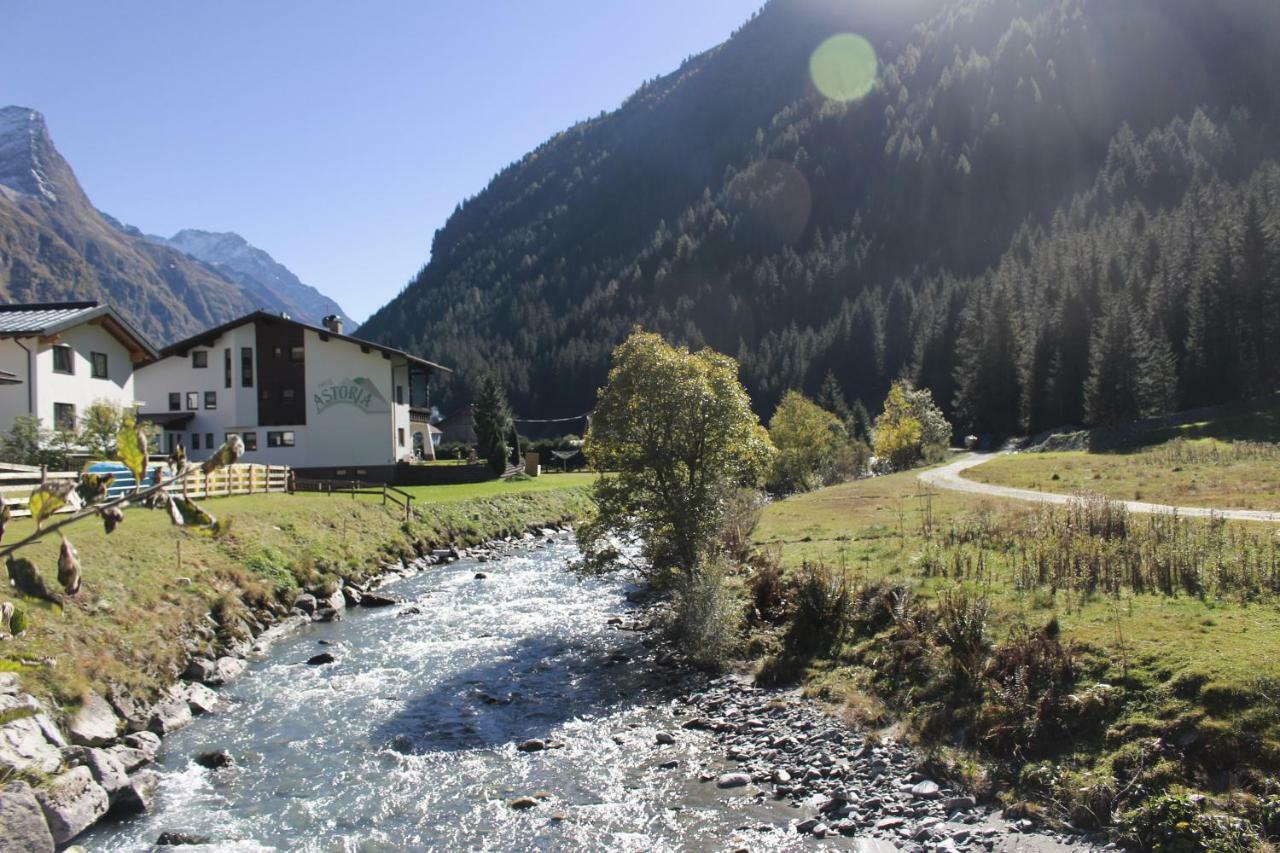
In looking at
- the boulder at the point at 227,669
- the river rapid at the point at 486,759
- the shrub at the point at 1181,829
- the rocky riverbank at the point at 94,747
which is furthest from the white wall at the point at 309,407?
the shrub at the point at 1181,829

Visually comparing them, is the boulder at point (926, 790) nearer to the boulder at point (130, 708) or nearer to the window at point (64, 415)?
the boulder at point (130, 708)

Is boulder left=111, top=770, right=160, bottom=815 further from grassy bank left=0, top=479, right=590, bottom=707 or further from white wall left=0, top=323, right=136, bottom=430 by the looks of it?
white wall left=0, top=323, right=136, bottom=430

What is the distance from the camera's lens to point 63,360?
40.2 m

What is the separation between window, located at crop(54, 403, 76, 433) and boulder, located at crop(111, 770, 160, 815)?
3147 centimetres

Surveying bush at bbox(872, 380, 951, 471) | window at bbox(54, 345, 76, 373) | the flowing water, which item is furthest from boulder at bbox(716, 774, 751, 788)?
bush at bbox(872, 380, 951, 471)

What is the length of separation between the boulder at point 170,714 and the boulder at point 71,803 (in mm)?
3202

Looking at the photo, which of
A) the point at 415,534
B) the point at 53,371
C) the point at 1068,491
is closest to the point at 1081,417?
the point at 1068,491

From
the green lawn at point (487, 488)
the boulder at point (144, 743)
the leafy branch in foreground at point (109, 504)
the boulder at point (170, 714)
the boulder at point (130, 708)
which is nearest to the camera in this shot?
the leafy branch in foreground at point (109, 504)

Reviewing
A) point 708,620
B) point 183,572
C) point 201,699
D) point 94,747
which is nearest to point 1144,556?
point 708,620

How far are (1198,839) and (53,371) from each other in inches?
1883

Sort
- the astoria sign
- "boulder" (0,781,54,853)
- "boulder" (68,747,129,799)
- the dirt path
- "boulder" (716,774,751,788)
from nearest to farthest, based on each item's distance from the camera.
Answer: "boulder" (0,781,54,853) < "boulder" (68,747,129,799) < "boulder" (716,774,751,788) < the dirt path < the astoria sign

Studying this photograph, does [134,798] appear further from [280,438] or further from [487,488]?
[280,438]

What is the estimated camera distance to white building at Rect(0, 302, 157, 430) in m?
37.7

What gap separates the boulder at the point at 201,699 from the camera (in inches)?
685
